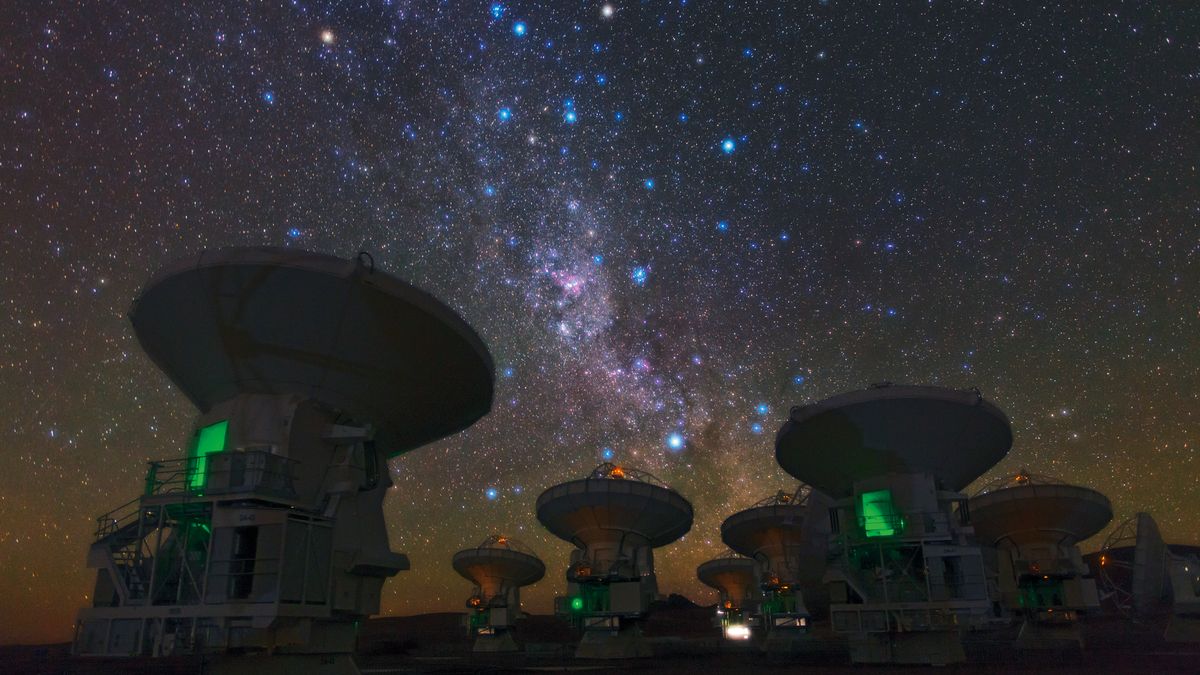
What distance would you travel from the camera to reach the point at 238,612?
17516 millimetres

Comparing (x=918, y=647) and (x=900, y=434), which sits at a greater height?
(x=900, y=434)

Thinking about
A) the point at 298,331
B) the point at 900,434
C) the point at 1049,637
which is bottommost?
the point at 1049,637

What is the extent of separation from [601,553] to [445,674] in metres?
8.99

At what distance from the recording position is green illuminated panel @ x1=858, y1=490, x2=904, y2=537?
26781mm

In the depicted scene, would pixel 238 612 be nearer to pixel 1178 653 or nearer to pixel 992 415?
pixel 992 415

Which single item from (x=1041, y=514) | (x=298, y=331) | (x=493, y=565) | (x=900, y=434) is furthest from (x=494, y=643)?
(x=298, y=331)

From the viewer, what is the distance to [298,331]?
1984 centimetres

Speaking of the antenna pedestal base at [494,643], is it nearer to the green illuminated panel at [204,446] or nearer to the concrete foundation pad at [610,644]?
the concrete foundation pad at [610,644]

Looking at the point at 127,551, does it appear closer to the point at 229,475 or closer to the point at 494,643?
the point at 229,475

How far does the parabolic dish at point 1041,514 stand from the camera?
123ft

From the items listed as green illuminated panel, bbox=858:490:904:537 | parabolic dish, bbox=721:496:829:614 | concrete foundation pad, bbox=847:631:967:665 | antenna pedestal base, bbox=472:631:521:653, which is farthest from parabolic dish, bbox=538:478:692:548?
antenna pedestal base, bbox=472:631:521:653

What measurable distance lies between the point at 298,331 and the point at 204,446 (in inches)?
151

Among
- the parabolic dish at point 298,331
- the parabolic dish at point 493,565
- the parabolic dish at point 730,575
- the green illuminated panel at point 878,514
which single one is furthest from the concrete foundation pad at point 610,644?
the parabolic dish at point 730,575

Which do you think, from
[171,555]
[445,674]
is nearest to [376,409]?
[171,555]
